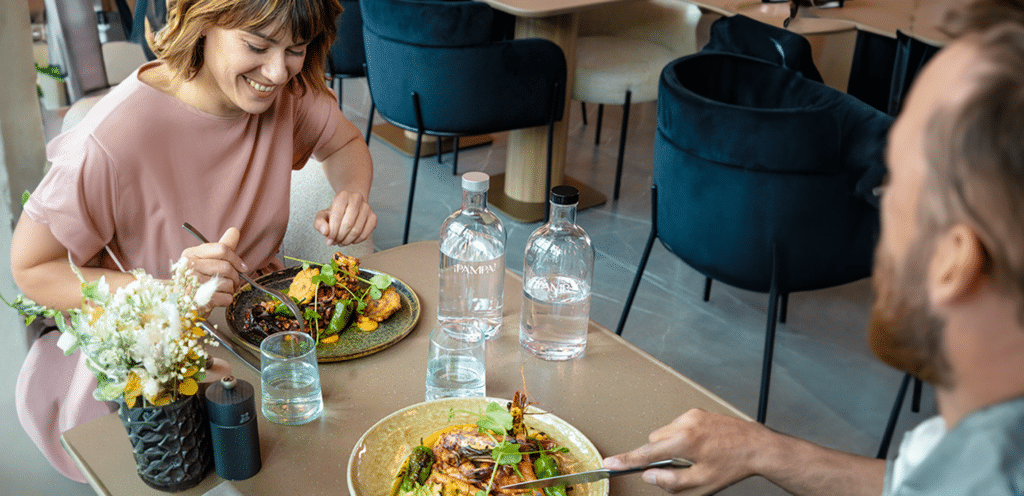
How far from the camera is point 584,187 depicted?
12.5 ft

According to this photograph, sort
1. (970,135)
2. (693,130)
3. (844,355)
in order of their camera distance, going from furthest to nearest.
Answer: (844,355) < (693,130) < (970,135)

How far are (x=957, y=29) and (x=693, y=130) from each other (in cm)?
137

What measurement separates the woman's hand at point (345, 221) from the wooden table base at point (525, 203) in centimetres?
187

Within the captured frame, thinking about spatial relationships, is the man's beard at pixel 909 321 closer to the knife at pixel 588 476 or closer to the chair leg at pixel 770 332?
the knife at pixel 588 476

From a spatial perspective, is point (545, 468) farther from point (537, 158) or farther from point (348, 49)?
point (348, 49)

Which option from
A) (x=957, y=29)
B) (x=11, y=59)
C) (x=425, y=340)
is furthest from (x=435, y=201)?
(x=957, y=29)

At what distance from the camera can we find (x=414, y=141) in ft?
13.5

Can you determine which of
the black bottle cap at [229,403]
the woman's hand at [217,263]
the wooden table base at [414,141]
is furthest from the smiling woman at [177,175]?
the wooden table base at [414,141]

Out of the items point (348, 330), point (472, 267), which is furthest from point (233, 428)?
point (472, 267)

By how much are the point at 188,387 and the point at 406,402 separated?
1.09ft

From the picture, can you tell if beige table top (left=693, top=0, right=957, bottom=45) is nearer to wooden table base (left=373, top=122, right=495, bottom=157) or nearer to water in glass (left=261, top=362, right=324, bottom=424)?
wooden table base (left=373, top=122, right=495, bottom=157)

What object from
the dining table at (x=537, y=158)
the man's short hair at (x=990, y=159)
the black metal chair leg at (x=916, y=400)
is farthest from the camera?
the dining table at (x=537, y=158)

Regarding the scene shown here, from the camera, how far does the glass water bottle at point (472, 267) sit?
1.41 metres

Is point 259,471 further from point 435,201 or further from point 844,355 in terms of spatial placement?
point 435,201
